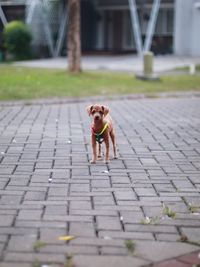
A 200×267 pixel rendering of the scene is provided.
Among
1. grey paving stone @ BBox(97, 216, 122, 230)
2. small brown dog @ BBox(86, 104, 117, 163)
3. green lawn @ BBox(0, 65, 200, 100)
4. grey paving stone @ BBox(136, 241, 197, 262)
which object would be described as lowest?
grey paving stone @ BBox(136, 241, 197, 262)

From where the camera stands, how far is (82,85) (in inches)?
608

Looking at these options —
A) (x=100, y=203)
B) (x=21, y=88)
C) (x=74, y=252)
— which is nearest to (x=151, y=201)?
(x=100, y=203)

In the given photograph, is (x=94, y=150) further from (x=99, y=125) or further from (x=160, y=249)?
(x=160, y=249)

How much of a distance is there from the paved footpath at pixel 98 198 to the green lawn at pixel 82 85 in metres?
4.76

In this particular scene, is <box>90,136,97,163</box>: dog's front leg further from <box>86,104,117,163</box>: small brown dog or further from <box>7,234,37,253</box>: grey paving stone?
<box>7,234,37,253</box>: grey paving stone

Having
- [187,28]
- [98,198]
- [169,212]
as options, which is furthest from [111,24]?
[169,212]

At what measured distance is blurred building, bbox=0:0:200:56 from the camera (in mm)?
30562

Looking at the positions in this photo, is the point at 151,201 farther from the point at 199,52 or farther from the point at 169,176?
the point at 199,52

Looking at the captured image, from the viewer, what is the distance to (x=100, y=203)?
4.73 metres

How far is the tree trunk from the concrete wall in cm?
1359

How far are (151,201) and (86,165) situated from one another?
1518 mm

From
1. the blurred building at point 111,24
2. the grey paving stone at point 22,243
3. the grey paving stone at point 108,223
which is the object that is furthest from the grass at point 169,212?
the blurred building at point 111,24

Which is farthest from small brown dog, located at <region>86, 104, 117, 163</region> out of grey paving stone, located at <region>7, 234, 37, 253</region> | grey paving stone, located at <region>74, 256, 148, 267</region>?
grey paving stone, located at <region>74, 256, 148, 267</region>

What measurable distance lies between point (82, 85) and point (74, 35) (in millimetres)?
3156
